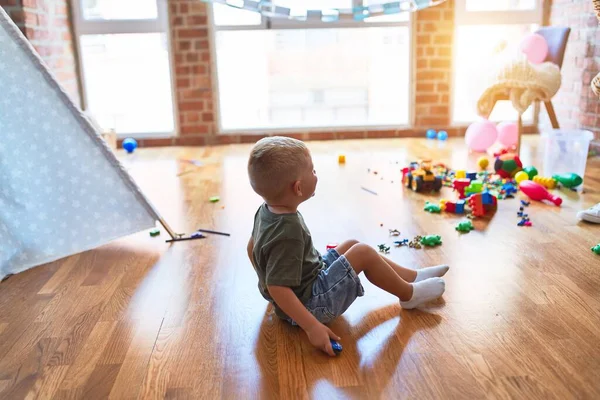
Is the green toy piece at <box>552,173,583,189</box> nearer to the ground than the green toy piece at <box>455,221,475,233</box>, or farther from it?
farther from it

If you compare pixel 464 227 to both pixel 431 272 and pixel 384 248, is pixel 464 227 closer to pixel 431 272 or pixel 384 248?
pixel 384 248

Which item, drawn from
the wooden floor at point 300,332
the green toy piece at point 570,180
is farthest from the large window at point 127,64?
the green toy piece at point 570,180

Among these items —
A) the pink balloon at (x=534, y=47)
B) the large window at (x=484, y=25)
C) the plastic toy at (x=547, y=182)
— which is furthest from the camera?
the large window at (x=484, y=25)

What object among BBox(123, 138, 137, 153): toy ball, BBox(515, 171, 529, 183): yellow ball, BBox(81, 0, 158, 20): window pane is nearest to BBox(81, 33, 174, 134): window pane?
BBox(81, 0, 158, 20): window pane

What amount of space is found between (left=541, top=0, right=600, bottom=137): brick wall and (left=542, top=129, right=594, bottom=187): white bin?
0.81 meters

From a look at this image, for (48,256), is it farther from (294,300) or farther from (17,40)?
(294,300)

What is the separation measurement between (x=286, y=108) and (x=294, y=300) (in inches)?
131

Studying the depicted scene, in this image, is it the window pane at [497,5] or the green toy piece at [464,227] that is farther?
the window pane at [497,5]

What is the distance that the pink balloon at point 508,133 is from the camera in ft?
12.9

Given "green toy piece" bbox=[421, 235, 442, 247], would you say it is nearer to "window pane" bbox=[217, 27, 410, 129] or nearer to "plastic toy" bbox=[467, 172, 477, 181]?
"plastic toy" bbox=[467, 172, 477, 181]

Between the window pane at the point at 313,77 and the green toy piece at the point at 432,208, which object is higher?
the window pane at the point at 313,77

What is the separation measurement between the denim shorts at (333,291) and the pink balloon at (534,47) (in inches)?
104

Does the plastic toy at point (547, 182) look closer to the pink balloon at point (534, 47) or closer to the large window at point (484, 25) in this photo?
the pink balloon at point (534, 47)

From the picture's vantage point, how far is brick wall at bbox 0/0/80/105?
3414 millimetres
